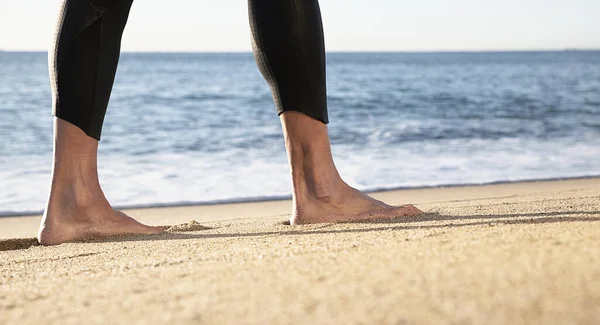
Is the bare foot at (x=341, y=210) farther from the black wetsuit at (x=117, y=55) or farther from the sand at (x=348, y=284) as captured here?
the sand at (x=348, y=284)

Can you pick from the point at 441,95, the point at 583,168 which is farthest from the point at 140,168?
the point at 441,95

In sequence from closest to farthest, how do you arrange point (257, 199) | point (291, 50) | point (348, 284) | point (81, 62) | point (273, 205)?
point (348, 284)
point (81, 62)
point (291, 50)
point (273, 205)
point (257, 199)

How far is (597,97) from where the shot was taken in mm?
15172

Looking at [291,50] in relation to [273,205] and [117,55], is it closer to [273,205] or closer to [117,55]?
[117,55]

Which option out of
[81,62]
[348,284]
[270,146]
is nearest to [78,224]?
[81,62]

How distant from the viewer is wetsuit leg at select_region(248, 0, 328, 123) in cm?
204

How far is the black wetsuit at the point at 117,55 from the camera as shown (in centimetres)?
194

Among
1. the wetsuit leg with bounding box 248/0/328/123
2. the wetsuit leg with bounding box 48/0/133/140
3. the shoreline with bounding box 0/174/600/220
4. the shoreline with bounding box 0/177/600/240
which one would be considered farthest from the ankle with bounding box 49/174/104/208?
the shoreline with bounding box 0/174/600/220

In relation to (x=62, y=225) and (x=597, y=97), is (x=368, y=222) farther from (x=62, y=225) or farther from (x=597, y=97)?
(x=597, y=97)

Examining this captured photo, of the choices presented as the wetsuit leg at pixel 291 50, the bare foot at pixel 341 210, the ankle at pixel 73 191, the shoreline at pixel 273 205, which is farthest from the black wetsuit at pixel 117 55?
the shoreline at pixel 273 205

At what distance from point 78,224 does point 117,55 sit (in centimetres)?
45

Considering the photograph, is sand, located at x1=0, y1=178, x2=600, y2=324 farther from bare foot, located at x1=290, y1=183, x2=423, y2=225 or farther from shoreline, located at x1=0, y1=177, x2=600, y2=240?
shoreline, located at x1=0, y1=177, x2=600, y2=240

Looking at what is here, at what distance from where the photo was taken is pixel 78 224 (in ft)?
6.49

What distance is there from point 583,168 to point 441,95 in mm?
10468
